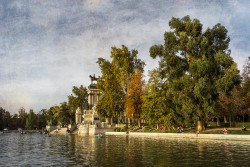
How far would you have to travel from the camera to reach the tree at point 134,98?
252 ft

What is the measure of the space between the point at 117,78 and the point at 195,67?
3193cm

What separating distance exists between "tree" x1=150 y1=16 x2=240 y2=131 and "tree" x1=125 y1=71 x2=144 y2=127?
14969 millimetres

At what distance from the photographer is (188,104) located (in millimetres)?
56438

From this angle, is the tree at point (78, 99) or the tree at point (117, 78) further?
the tree at point (78, 99)

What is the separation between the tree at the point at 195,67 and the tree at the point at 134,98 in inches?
589

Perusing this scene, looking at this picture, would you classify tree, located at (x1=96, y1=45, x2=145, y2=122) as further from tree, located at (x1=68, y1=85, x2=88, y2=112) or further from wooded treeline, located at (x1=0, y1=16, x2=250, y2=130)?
tree, located at (x1=68, y1=85, x2=88, y2=112)

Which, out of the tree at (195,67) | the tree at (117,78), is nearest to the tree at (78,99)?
the tree at (117,78)

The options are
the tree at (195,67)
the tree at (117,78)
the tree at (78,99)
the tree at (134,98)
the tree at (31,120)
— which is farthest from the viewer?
the tree at (31,120)

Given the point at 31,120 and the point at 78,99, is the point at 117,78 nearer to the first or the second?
the point at 78,99

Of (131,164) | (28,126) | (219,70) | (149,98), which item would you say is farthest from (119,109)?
(28,126)

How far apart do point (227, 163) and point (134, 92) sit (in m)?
55.8

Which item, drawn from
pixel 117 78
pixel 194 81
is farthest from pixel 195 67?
pixel 117 78

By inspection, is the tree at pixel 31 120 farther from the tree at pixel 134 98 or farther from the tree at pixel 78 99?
the tree at pixel 134 98

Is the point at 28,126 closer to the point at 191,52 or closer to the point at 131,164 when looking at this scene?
the point at 191,52
